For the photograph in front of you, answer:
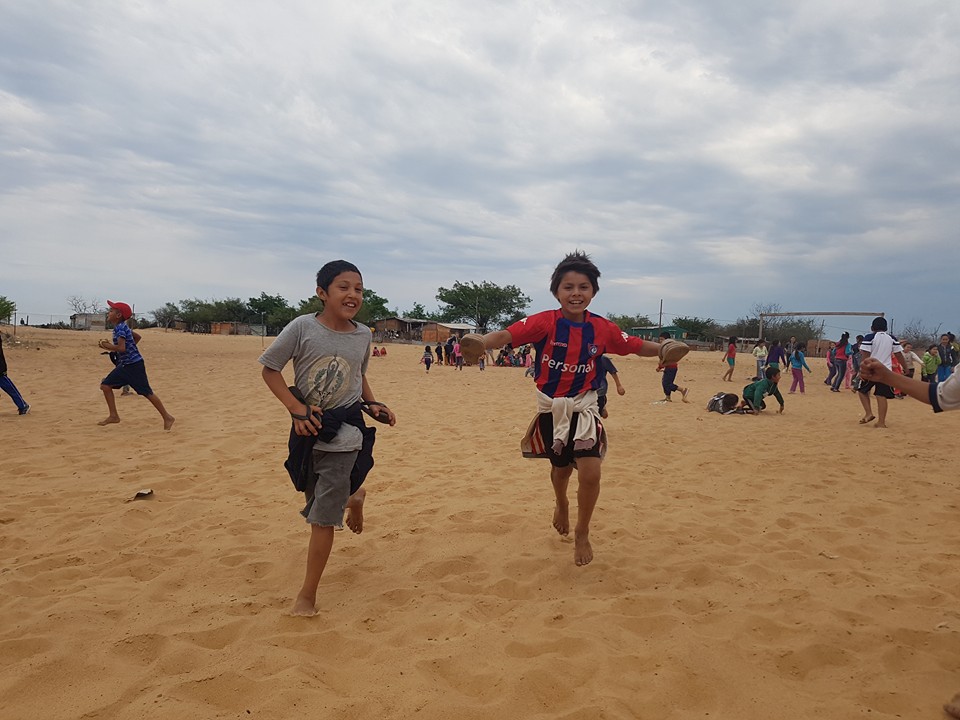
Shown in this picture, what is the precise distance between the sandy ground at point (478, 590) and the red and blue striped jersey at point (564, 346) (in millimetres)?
1134

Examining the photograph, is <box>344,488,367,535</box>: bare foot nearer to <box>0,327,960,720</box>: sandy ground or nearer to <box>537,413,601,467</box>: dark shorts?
<box>0,327,960,720</box>: sandy ground

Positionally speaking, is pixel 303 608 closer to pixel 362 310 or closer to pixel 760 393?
pixel 760 393

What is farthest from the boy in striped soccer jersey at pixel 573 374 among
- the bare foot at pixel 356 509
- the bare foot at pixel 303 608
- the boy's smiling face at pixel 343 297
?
the bare foot at pixel 303 608

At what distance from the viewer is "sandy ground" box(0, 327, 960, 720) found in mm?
2299

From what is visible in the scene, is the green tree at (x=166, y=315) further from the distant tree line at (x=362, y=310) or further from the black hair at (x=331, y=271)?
the black hair at (x=331, y=271)

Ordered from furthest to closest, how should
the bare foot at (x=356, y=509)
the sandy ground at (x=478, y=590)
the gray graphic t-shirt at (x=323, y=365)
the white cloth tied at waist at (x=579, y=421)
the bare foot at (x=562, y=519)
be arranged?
the bare foot at (x=562, y=519), the white cloth tied at waist at (x=579, y=421), the bare foot at (x=356, y=509), the gray graphic t-shirt at (x=323, y=365), the sandy ground at (x=478, y=590)

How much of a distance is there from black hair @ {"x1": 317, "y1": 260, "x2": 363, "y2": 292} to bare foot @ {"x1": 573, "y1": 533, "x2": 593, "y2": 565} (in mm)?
2140

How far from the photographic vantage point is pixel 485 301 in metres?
70.5

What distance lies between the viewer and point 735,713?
7.22ft

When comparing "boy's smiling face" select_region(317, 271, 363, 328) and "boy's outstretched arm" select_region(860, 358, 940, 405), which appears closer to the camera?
"boy's outstretched arm" select_region(860, 358, 940, 405)

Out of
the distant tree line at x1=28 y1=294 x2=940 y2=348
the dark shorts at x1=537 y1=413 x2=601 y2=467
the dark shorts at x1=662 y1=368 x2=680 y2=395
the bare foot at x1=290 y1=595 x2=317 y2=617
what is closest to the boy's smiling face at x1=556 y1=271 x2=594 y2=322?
the dark shorts at x1=537 y1=413 x2=601 y2=467

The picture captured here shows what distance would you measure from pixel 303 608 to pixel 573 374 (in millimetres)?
2024

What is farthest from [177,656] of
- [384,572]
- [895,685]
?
[895,685]

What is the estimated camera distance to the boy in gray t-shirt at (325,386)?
9.52 ft
